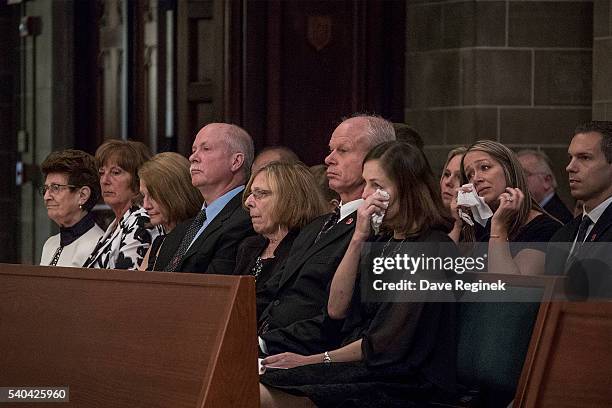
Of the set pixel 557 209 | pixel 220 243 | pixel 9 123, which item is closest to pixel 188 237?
pixel 220 243

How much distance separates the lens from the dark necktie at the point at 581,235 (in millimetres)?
4910

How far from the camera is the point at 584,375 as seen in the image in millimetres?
3273

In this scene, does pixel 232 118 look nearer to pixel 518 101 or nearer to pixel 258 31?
pixel 258 31

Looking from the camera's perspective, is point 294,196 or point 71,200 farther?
point 71,200

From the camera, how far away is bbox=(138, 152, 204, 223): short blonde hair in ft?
20.4

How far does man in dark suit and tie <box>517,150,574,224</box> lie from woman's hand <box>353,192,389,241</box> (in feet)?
8.48

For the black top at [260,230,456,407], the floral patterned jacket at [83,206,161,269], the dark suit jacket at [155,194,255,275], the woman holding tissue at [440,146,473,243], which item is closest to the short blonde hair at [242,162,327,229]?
the dark suit jacket at [155,194,255,275]

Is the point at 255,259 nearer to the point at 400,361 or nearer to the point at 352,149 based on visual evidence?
the point at 352,149

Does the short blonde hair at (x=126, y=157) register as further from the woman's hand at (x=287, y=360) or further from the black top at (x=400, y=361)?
the black top at (x=400, y=361)

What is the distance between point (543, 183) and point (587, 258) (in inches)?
93.8

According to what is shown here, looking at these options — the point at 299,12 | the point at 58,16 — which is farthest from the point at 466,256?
the point at 58,16

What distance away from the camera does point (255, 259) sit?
5453 millimetres

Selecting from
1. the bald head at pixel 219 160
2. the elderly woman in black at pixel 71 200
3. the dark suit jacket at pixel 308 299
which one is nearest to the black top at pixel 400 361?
the dark suit jacket at pixel 308 299

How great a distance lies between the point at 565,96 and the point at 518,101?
270 mm
